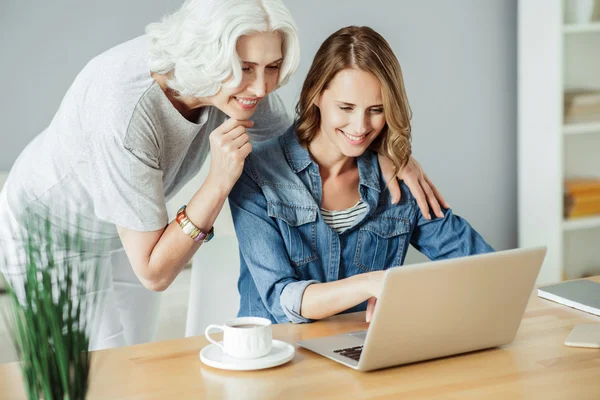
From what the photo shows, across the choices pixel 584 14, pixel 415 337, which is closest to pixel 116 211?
pixel 415 337

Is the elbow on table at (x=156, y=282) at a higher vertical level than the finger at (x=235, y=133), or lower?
lower

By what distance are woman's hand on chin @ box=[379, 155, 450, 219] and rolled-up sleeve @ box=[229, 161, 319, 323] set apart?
308 mm

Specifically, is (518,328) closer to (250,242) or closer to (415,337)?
(415,337)

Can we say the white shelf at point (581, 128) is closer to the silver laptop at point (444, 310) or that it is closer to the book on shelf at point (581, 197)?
the book on shelf at point (581, 197)

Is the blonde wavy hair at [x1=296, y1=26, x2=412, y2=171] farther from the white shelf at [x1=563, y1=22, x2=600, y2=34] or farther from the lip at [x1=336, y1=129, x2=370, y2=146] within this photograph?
Result: the white shelf at [x1=563, y1=22, x2=600, y2=34]

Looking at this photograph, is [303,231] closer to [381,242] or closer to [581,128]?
[381,242]

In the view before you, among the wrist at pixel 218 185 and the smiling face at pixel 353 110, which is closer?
the wrist at pixel 218 185

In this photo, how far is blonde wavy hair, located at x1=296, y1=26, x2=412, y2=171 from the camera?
1757mm

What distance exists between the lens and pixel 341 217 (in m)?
1.80

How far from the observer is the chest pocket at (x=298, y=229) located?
1713 mm

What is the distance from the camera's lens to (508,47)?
152 inches

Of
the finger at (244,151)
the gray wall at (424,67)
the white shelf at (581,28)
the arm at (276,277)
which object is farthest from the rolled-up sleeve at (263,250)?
the white shelf at (581,28)

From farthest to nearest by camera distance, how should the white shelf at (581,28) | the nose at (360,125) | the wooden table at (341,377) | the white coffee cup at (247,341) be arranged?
1. the white shelf at (581,28)
2. the nose at (360,125)
3. the white coffee cup at (247,341)
4. the wooden table at (341,377)

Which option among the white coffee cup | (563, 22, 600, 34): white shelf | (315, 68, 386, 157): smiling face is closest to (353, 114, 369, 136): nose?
(315, 68, 386, 157): smiling face
